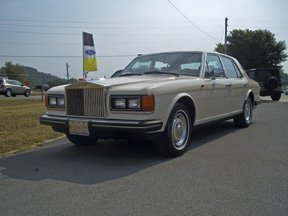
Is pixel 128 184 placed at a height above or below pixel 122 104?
below

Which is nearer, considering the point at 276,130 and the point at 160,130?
the point at 160,130

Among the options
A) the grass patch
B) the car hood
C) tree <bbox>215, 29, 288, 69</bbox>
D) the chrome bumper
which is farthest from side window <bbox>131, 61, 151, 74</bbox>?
tree <bbox>215, 29, 288, 69</bbox>

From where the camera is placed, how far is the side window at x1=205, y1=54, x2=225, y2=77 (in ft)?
22.0

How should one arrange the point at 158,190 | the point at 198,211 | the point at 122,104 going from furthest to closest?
the point at 122,104
the point at 158,190
the point at 198,211

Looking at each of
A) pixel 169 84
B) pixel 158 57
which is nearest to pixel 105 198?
pixel 169 84

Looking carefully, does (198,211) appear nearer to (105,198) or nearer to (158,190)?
(158,190)

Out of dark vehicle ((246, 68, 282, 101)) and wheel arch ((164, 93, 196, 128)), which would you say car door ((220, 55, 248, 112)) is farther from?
dark vehicle ((246, 68, 282, 101))

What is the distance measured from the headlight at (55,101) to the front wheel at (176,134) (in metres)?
1.61

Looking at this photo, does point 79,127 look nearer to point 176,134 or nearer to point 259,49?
point 176,134

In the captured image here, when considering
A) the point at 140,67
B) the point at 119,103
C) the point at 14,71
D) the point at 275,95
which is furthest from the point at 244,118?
the point at 14,71

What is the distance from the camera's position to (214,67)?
6.99m

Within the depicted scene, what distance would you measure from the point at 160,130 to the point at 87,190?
1.52 m

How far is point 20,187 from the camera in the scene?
162 inches

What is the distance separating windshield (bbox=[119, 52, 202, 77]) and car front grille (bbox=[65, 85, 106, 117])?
148cm
